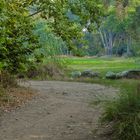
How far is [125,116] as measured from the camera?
27.5 feet

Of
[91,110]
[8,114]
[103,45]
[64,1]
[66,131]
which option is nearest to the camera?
[66,131]

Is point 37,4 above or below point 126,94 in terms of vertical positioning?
Result: above

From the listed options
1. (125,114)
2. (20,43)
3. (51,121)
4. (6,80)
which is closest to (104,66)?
(6,80)

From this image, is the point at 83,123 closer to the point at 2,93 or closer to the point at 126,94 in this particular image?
the point at 126,94

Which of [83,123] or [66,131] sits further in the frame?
[83,123]

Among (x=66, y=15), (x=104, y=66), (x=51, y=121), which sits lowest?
(x=104, y=66)

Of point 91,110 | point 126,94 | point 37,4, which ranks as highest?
point 37,4

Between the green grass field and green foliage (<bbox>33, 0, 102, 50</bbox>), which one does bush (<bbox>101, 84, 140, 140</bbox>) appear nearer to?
green foliage (<bbox>33, 0, 102, 50</bbox>)

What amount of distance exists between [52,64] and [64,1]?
48.4 ft

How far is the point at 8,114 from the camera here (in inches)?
478

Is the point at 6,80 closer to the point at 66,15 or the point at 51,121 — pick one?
the point at 66,15

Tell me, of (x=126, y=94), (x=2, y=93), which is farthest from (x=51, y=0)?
(x=126, y=94)

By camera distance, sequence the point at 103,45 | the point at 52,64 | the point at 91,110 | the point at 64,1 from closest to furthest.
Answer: the point at 91,110 → the point at 64,1 → the point at 52,64 → the point at 103,45

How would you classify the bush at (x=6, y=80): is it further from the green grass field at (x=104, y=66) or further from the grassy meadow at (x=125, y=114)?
the green grass field at (x=104, y=66)
